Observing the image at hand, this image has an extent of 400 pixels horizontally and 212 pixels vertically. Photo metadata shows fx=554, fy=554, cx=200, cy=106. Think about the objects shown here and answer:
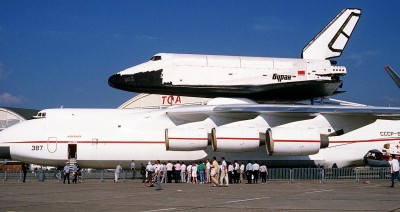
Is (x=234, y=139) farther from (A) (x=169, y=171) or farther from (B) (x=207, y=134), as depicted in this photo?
(A) (x=169, y=171)

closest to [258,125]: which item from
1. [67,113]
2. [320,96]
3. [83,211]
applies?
[320,96]

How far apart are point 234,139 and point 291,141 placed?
7.85ft

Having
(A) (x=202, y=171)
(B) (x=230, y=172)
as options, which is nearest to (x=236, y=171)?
(B) (x=230, y=172)

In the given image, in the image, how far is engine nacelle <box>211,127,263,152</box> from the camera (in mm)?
22859

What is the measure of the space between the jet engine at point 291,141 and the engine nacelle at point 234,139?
591 millimetres

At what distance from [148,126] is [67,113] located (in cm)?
387

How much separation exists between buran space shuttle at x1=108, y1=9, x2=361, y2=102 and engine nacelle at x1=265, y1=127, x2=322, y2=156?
1.97 m

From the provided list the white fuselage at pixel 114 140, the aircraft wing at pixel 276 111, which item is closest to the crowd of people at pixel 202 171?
the white fuselage at pixel 114 140

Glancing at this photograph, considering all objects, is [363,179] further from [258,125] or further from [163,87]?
[163,87]

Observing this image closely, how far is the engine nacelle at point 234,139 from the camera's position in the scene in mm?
22859

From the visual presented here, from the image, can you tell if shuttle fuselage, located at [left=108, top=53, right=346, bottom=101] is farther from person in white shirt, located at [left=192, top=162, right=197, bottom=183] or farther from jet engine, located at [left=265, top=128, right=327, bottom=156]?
person in white shirt, located at [left=192, top=162, right=197, bottom=183]

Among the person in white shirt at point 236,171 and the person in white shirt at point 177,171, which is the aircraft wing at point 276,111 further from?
the person in white shirt at point 177,171

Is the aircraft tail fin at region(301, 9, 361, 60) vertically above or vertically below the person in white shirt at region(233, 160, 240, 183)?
above

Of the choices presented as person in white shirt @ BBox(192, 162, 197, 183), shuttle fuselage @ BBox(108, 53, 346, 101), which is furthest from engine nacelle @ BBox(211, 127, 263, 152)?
person in white shirt @ BBox(192, 162, 197, 183)
